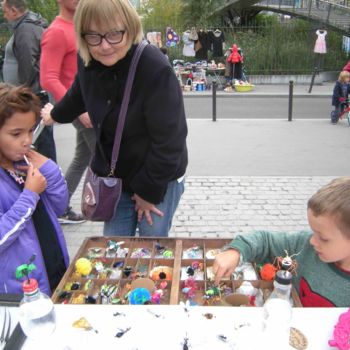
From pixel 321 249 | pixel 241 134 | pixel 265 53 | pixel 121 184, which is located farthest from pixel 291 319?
pixel 265 53

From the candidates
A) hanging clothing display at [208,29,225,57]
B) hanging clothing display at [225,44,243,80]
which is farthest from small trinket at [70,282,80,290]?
hanging clothing display at [208,29,225,57]

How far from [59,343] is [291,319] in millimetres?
768

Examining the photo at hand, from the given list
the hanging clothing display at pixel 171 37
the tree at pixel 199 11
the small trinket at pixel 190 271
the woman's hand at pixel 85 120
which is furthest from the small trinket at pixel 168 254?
the tree at pixel 199 11

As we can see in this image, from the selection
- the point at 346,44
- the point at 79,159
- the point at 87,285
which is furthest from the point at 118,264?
the point at 346,44

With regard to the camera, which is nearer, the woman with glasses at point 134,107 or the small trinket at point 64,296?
the small trinket at point 64,296

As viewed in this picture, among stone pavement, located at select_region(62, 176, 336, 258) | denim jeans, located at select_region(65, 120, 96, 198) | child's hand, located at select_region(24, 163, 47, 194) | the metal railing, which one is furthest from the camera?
the metal railing

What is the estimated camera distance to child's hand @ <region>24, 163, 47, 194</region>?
1.80 metres

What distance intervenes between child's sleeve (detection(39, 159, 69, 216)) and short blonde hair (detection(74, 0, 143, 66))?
25.6 inches

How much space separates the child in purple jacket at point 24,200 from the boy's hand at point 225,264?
827 mm

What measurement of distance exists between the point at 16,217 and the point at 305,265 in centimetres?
128

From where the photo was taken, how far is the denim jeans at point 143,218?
2221 mm

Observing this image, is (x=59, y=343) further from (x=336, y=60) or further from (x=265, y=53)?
(x=336, y=60)

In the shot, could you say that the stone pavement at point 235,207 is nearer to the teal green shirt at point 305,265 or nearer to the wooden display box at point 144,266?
the wooden display box at point 144,266

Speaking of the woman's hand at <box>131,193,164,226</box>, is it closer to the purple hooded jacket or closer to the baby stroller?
the purple hooded jacket
